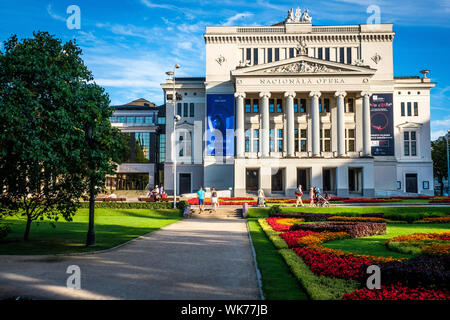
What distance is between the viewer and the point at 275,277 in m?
10.0

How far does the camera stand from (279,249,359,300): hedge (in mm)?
8039

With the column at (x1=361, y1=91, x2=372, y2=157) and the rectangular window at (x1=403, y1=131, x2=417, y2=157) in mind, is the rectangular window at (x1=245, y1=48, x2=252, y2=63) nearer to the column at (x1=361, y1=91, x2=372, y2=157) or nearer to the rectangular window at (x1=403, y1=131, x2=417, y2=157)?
the column at (x1=361, y1=91, x2=372, y2=157)

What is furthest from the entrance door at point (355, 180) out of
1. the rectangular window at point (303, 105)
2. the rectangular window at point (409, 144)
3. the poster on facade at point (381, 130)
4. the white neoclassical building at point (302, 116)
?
the rectangular window at point (303, 105)

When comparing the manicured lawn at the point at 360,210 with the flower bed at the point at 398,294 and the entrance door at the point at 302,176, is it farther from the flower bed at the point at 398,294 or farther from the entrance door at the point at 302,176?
the entrance door at the point at 302,176

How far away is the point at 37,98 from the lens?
527 inches

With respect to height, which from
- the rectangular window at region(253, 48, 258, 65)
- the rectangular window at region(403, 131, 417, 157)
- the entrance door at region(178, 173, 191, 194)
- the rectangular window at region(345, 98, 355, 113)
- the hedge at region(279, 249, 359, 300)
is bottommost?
the hedge at region(279, 249, 359, 300)

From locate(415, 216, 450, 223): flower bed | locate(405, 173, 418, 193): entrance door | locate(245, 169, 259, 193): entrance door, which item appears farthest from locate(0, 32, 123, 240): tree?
locate(405, 173, 418, 193): entrance door

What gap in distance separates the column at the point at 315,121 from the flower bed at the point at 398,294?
1765 inches

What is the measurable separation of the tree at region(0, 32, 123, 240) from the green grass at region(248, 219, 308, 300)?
746cm

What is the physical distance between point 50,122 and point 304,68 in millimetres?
45345

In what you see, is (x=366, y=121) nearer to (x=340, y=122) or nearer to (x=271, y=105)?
(x=340, y=122)

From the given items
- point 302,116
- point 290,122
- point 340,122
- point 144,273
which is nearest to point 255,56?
point 302,116

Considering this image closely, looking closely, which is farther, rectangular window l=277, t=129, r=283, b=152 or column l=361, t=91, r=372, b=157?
rectangular window l=277, t=129, r=283, b=152
